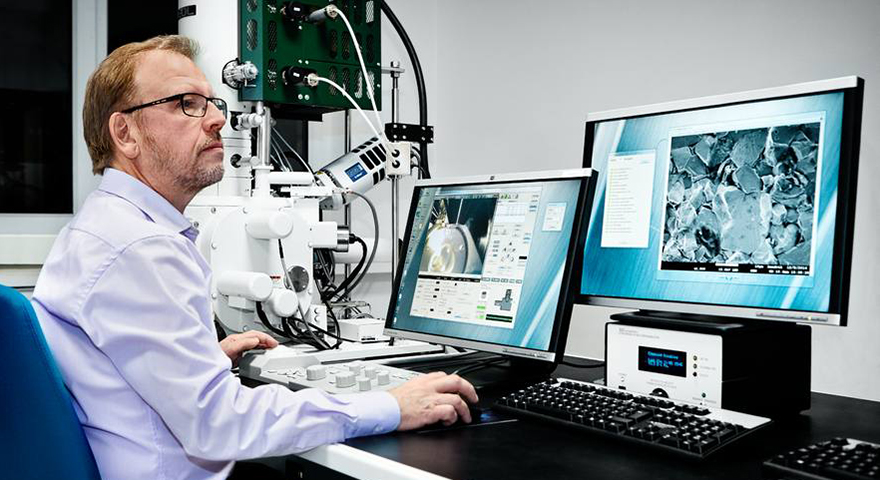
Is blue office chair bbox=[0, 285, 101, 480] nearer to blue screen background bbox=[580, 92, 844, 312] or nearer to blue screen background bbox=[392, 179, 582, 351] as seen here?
blue screen background bbox=[392, 179, 582, 351]

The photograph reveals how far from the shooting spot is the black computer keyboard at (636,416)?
90 cm

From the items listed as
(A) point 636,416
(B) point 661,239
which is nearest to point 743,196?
(B) point 661,239

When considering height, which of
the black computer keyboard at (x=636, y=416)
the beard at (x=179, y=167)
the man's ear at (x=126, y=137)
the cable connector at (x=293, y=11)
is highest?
the cable connector at (x=293, y=11)

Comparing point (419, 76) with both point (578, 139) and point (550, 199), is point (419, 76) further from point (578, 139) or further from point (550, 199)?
point (550, 199)

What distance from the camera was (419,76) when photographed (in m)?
2.60

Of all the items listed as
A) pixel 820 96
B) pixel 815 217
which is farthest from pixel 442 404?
pixel 820 96

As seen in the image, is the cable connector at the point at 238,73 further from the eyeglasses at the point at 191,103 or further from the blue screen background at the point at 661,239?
the blue screen background at the point at 661,239

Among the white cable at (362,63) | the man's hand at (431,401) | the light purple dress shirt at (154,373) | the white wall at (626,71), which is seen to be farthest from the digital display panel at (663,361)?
the white cable at (362,63)

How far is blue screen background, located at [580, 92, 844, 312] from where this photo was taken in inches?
40.9

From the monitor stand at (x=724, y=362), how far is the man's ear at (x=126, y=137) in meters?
0.80

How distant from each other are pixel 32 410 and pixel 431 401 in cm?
49

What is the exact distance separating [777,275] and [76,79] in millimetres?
2204

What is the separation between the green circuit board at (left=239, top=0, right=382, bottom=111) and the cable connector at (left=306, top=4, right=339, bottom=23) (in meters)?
0.02

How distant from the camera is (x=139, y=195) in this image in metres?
1.15
